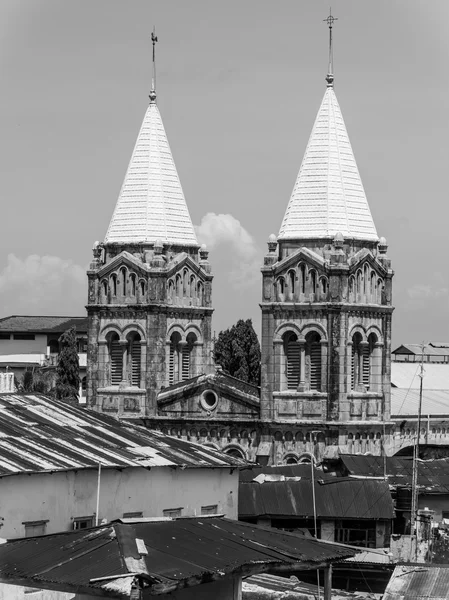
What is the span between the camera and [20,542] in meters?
34.7

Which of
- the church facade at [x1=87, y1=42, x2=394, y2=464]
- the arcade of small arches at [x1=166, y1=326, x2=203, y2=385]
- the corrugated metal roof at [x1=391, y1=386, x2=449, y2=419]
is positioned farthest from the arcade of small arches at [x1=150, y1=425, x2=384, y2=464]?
the corrugated metal roof at [x1=391, y1=386, x2=449, y2=419]

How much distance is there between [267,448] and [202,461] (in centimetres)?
2411

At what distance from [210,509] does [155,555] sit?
1380cm

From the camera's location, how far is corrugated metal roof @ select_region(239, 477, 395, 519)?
5816 cm

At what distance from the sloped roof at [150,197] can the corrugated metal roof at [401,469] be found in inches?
544

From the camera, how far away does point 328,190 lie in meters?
70.4

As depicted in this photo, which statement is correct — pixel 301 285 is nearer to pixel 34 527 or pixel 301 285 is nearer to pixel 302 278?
pixel 302 278

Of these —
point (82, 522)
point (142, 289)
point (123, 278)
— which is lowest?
point (82, 522)

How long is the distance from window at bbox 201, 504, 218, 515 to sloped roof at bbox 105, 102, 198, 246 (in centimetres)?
2952

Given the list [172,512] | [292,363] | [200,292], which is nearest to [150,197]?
[200,292]

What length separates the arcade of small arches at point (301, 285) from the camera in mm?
69312

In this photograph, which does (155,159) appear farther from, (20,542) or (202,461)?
(20,542)

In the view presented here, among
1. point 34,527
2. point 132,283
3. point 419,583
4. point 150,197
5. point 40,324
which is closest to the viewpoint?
point 34,527

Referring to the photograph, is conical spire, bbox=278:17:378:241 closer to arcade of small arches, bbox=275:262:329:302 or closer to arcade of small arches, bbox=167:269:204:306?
arcade of small arches, bbox=275:262:329:302
